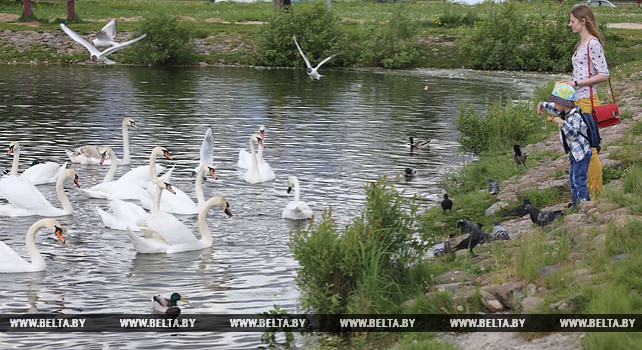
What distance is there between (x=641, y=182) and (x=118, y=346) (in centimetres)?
571

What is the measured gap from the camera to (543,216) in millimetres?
10820

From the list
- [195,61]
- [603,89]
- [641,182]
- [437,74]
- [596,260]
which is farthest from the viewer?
[195,61]

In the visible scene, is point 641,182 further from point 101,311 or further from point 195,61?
point 195,61

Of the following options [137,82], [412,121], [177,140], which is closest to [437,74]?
[137,82]

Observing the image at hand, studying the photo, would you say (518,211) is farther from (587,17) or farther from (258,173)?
(258,173)

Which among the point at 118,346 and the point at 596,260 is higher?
the point at 596,260

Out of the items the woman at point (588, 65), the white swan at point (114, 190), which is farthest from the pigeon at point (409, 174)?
the woman at point (588, 65)

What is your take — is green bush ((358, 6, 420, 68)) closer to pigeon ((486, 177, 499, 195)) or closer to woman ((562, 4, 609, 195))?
pigeon ((486, 177, 499, 195))

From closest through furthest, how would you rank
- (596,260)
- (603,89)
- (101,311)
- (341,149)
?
(596,260) → (101,311) → (341,149) → (603,89)

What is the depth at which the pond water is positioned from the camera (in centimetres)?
1056

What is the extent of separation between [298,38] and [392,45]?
4007 mm

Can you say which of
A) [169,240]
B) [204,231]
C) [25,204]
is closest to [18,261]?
[169,240]

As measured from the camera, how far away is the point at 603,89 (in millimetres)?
24766

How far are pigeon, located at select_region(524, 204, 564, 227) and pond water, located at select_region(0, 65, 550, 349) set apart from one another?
2.68m
